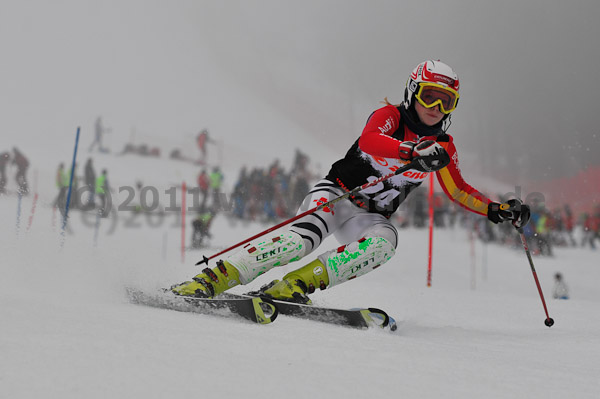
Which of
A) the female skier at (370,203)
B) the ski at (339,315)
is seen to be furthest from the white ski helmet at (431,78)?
the ski at (339,315)

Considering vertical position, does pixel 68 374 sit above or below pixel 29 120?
below

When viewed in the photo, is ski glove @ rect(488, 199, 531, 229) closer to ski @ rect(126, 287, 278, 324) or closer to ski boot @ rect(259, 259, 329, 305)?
ski boot @ rect(259, 259, 329, 305)

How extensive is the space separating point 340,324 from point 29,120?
36.6m

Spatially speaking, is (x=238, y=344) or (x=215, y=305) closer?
(x=238, y=344)

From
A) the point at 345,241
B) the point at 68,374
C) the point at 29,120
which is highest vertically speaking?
the point at 29,120

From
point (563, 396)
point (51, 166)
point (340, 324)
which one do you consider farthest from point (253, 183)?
point (563, 396)

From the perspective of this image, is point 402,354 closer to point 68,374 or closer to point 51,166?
point 68,374

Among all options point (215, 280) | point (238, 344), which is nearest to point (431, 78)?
point (215, 280)

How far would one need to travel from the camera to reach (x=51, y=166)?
1916 cm

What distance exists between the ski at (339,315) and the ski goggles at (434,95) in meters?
1.33

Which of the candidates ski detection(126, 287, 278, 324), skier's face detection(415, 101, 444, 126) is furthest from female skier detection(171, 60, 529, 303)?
ski detection(126, 287, 278, 324)

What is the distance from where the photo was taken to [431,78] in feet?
10.6

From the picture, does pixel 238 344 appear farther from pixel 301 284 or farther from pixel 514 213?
pixel 514 213

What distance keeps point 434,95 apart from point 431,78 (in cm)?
11
